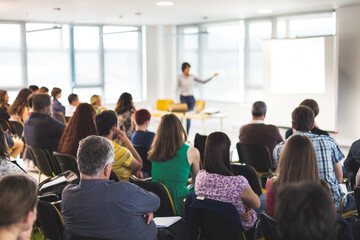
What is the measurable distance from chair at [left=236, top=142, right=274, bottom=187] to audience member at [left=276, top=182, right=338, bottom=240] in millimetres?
3435

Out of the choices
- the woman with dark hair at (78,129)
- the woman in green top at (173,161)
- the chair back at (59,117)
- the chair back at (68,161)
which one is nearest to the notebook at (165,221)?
the woman in green top at (173,161)

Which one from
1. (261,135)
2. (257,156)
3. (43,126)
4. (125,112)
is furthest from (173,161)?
(125,112)

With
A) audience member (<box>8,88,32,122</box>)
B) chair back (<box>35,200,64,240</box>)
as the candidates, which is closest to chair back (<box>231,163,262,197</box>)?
chair back (<box>35,200,64,240</box>)

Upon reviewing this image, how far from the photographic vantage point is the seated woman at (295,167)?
270 centimetres

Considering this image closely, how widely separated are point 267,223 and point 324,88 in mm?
7094

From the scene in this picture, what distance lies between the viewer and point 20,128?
6.56 meters

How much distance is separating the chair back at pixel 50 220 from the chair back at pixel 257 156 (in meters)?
2.62

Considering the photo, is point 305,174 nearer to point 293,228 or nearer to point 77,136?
point 293,228

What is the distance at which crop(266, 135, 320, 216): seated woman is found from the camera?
2697 millimetres

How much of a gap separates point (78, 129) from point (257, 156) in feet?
6.53

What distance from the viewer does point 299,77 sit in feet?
30.8

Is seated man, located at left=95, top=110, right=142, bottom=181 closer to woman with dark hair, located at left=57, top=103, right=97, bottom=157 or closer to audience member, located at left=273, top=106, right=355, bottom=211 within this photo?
woman with dark hair, located at left=57, top=103, right=97, bottom=157

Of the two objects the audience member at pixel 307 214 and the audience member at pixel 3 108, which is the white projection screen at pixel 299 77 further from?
the audience member at pixel 307 214

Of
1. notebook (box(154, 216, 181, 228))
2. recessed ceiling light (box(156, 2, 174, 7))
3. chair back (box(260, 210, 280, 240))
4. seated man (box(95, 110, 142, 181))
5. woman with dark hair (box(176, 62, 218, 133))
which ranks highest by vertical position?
recessed ceiling light (box(156, 2, 174, 7))
